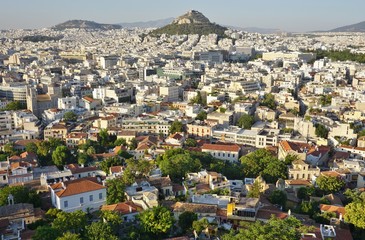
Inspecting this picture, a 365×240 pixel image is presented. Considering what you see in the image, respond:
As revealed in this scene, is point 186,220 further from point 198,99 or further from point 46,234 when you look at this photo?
point 198,99

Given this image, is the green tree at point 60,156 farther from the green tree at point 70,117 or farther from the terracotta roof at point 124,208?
the green tree at point 70,117

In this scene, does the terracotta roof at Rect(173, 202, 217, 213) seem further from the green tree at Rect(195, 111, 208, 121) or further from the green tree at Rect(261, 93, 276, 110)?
the green tree at Rect(261, 93, 276, 110)

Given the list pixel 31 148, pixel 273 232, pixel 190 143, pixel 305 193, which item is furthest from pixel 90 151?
pixel 273 232

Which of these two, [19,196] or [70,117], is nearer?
[19,196]

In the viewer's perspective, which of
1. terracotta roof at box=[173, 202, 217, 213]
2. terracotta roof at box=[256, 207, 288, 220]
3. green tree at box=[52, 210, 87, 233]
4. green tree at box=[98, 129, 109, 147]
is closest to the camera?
green tree at box=[52, 210, 87, 233]

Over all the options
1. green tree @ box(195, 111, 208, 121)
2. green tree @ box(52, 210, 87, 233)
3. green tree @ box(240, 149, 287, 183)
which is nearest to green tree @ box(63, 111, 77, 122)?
green tree @ box(195, 111, 208, 121)
